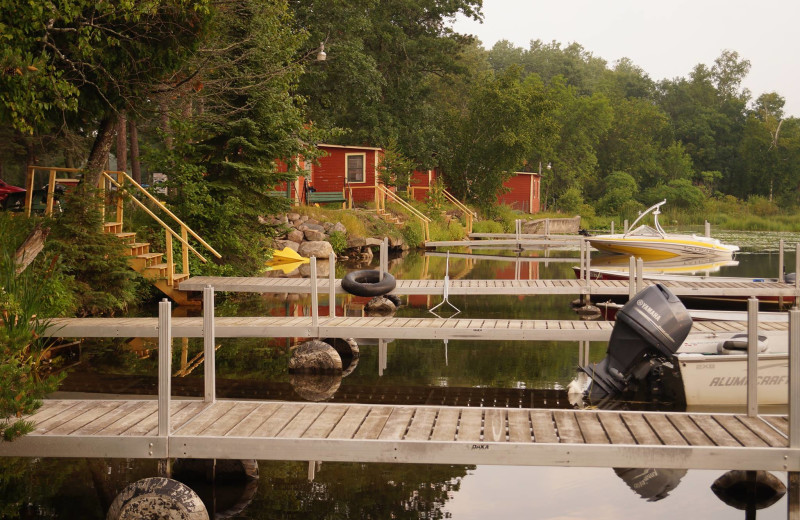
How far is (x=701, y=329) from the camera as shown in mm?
11031

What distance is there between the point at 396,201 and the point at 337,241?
31.7 ft

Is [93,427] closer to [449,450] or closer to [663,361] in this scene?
[449,450]

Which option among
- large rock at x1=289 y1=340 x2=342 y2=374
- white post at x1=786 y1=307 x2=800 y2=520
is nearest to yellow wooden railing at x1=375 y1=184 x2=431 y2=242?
large rock at x1=289 y1=340 x2=342 y2=374

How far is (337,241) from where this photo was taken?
90.9 ft

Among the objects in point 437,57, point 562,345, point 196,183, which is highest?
point 437,57

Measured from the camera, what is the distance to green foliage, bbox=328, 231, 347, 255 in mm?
27609

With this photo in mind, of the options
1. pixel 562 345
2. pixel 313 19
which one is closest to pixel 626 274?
pixel 562 345

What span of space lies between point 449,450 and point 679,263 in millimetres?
23313

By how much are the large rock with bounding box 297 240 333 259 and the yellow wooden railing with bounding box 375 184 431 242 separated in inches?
292

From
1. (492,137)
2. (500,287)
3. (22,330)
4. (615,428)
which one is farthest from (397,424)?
(492,137)

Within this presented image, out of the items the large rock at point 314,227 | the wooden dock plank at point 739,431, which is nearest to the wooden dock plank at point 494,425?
the wooden dock plank at point 739,431

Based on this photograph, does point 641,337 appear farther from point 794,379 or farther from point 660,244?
point 660,244

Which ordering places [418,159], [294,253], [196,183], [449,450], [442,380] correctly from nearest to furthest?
[449,450] → [442,380] → [196,183] → [294,253] → [418,159]

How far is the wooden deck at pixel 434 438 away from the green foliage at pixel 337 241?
69.0 feet
